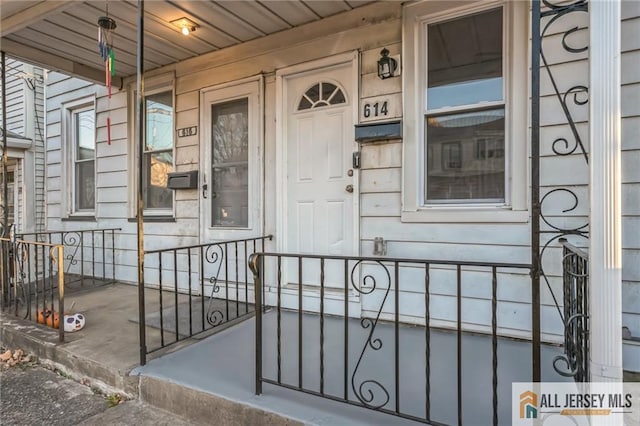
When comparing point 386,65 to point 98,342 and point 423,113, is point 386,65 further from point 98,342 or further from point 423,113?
point 98,342

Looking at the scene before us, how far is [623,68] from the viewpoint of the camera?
2.11 m

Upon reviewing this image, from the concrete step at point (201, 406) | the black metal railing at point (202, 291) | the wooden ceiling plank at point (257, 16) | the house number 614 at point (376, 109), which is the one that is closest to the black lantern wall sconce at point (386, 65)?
the house number 614 at point (376, 109)

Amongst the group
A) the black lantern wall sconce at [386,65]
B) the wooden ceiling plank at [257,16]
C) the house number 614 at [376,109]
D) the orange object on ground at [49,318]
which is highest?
the wooden ceiling plank at [257,16]

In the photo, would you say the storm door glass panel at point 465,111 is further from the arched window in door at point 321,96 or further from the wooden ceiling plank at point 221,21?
the wooden ceiling plank at point 221,21

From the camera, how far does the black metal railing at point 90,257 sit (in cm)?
454

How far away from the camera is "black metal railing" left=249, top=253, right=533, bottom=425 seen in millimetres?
1523

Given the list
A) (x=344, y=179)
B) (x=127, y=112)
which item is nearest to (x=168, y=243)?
(x=127, y=112)

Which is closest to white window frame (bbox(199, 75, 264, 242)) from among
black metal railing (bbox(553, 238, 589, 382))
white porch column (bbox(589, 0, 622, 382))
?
black metal railing (bbox(553, 238, 589, 382))

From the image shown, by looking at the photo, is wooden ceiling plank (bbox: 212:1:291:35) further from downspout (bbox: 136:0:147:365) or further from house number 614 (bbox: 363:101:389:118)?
house number 614 (bbox: 363:101:389:118)

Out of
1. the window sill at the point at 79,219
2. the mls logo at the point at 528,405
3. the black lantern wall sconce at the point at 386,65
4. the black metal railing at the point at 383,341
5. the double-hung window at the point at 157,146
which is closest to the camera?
the mls logo at the point at 528,405

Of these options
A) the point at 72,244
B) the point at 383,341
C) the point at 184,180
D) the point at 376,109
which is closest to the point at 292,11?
the point at 376,109

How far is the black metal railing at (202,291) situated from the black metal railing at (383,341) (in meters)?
0.29

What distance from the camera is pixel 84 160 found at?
505 cm

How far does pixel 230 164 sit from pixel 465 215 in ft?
7.64
